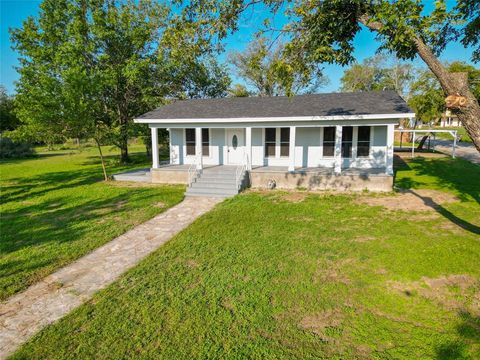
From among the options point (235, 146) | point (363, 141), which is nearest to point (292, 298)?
point (363, 141)

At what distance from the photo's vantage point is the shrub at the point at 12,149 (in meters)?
30.5

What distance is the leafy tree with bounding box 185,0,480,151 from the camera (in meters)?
4.50

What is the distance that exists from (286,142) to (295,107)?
1.72 metres

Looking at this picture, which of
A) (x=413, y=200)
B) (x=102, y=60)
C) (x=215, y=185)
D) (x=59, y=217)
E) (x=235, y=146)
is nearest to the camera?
(x=59, y=217)

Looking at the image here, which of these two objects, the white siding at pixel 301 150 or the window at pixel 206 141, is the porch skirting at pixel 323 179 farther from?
the window at pixel 206 141

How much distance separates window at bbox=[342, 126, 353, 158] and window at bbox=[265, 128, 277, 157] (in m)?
3.23

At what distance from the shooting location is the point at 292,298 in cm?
454

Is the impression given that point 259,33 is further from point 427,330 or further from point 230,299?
point 427,330

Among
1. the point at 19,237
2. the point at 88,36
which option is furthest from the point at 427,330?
the point at 88,36

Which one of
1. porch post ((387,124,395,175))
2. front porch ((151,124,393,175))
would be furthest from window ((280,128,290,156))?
porch post ((387,124,395,175))

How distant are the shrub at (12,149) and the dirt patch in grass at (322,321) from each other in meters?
36.3

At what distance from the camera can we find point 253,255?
240 inches

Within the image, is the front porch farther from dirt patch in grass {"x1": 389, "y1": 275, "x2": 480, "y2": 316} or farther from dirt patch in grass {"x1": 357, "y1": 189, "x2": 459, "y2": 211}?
dirt patch in grass {"x1": 389, "y1": 275, "x2": 480, "y2": 316}

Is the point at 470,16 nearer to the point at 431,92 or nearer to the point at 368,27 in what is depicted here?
the point at 368,27
